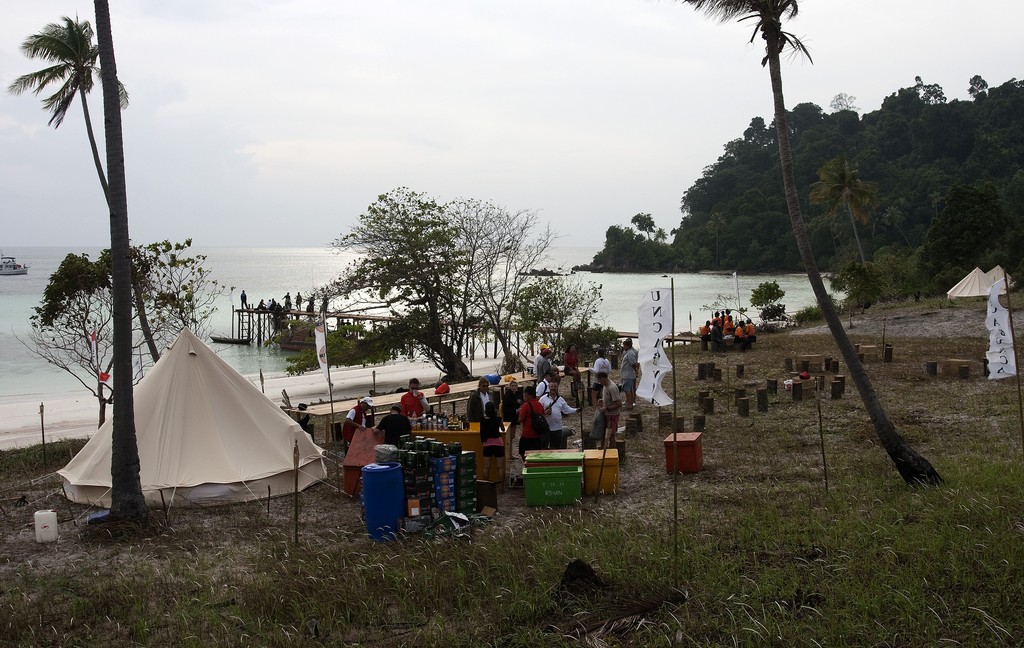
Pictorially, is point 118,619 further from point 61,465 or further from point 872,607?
point 61,465

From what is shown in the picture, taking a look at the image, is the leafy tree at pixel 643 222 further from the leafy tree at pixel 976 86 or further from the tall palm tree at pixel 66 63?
the tall palm tree at pixel 66 63

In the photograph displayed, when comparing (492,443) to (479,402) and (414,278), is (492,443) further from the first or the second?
(414,278)

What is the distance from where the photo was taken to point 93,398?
33625 millimetres

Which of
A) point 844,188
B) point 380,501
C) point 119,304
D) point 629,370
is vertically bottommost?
point 380,501

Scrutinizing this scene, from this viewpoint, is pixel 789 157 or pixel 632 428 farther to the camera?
pixel 632 428

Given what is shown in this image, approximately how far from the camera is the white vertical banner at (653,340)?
11047 millimetres

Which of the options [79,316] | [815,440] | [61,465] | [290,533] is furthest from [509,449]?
[79,316]

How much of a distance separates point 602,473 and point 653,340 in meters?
1.93

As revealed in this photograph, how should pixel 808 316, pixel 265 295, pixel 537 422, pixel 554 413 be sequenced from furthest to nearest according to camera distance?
pixel 265 295, pixel 808 316, pixel 554 413, pixel 537 422

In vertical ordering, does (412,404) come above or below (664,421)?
above

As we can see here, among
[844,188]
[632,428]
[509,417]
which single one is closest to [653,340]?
[509,417]

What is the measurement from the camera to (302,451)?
39.9 feet

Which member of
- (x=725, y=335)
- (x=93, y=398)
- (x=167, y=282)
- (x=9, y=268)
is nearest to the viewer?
(x=167, y=282)

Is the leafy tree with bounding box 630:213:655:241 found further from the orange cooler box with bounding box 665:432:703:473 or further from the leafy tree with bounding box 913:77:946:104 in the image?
the orange cooler box with bounding box 665:432:703:473
